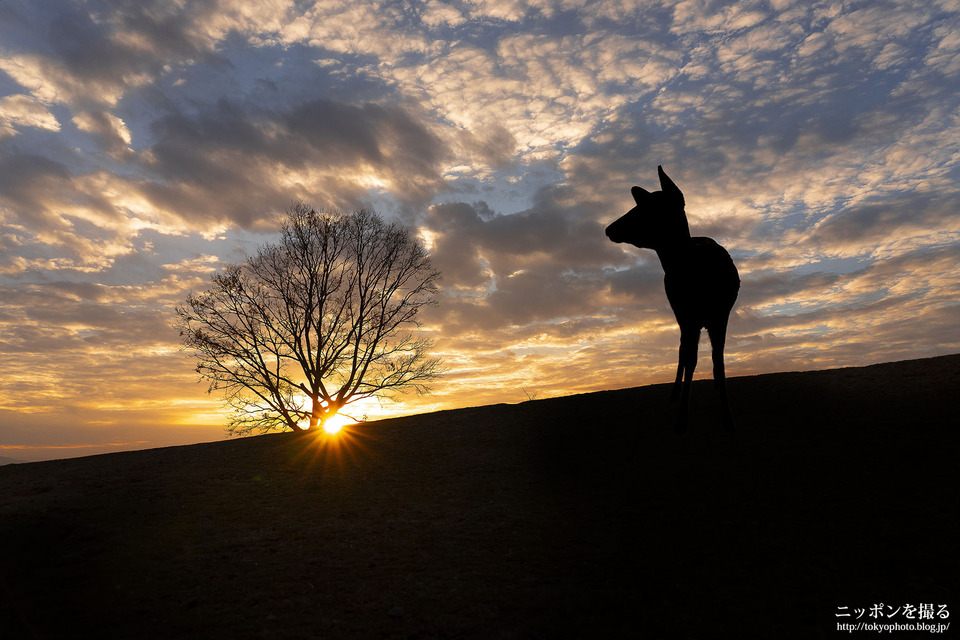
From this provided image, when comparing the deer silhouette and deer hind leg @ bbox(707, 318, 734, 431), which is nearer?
the deer silhouette

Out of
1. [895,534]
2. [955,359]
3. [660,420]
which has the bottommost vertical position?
[895,534]

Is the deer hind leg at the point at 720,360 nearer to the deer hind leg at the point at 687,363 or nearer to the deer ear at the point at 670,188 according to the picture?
the deer hind leg at the point at 687,363

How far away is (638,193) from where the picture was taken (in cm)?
1123

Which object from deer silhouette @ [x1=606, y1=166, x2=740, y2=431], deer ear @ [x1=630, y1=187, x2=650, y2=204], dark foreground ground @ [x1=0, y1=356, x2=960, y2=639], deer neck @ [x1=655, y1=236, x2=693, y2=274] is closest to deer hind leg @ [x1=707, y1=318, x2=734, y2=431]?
deer silhouette @ [x1=606, y1=166, x2=740, y2=431]

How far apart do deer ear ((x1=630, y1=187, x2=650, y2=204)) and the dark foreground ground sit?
5343 millimetres

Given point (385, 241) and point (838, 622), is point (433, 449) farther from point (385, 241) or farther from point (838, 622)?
point (385, 241)

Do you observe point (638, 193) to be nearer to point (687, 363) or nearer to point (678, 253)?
point (678, 253)

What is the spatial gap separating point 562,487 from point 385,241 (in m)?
17.6

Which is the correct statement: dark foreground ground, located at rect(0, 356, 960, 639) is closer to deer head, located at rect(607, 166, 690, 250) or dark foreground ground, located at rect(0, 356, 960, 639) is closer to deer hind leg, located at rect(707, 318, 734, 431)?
deer hind leg, located at rect(707, 318, 734, 431)

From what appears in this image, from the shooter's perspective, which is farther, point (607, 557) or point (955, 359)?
point (955, 359)

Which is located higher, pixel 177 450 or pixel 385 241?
pixel 385 241

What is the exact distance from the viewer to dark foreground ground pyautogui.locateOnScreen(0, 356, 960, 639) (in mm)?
6195

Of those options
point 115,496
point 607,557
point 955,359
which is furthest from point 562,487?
point 955,359

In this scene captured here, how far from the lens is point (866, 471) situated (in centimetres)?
942
